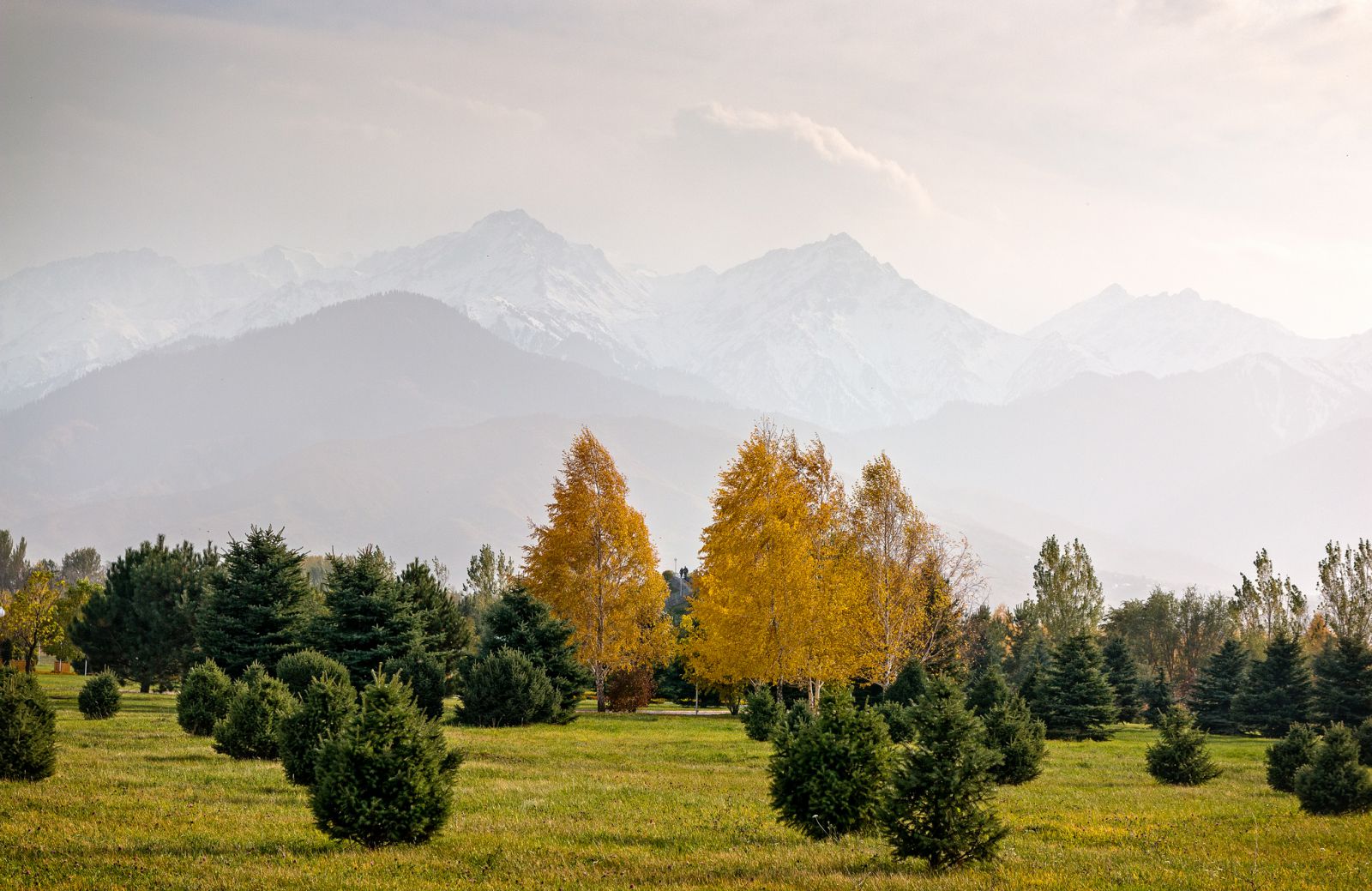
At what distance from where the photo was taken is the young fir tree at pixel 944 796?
15250 mm

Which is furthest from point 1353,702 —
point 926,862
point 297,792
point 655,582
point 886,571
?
point 297,792

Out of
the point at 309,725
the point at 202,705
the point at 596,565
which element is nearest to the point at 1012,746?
the point at 309,725

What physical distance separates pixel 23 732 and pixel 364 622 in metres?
23.1

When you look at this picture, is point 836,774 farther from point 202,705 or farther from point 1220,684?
point 1220,684

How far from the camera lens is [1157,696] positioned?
66.2 meters

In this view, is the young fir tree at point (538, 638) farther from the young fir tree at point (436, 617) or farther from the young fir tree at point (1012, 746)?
the young fir tree at point (1012, 746)

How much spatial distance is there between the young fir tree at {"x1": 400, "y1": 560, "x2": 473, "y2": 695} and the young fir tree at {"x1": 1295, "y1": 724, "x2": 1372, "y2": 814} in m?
36.9

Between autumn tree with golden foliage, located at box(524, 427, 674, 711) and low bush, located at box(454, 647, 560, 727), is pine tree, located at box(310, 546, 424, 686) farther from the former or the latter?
autumn tree with golden foliage, located at box(524, 427, 674, 711)

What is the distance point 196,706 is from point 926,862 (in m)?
26.3

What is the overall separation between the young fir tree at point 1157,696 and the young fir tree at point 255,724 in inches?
2262

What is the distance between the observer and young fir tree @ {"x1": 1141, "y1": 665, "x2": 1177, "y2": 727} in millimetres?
65250

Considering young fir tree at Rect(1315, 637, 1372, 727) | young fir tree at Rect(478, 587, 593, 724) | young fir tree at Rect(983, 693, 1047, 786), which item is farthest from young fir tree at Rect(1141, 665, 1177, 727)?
young fir tree at Rect(983, 693, 1047, 786)

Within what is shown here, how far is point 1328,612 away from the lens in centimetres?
7869

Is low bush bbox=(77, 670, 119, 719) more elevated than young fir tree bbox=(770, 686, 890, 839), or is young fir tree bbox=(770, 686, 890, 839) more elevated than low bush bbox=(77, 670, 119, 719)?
young fir tree bbox=(770, 686, 890, 839)
